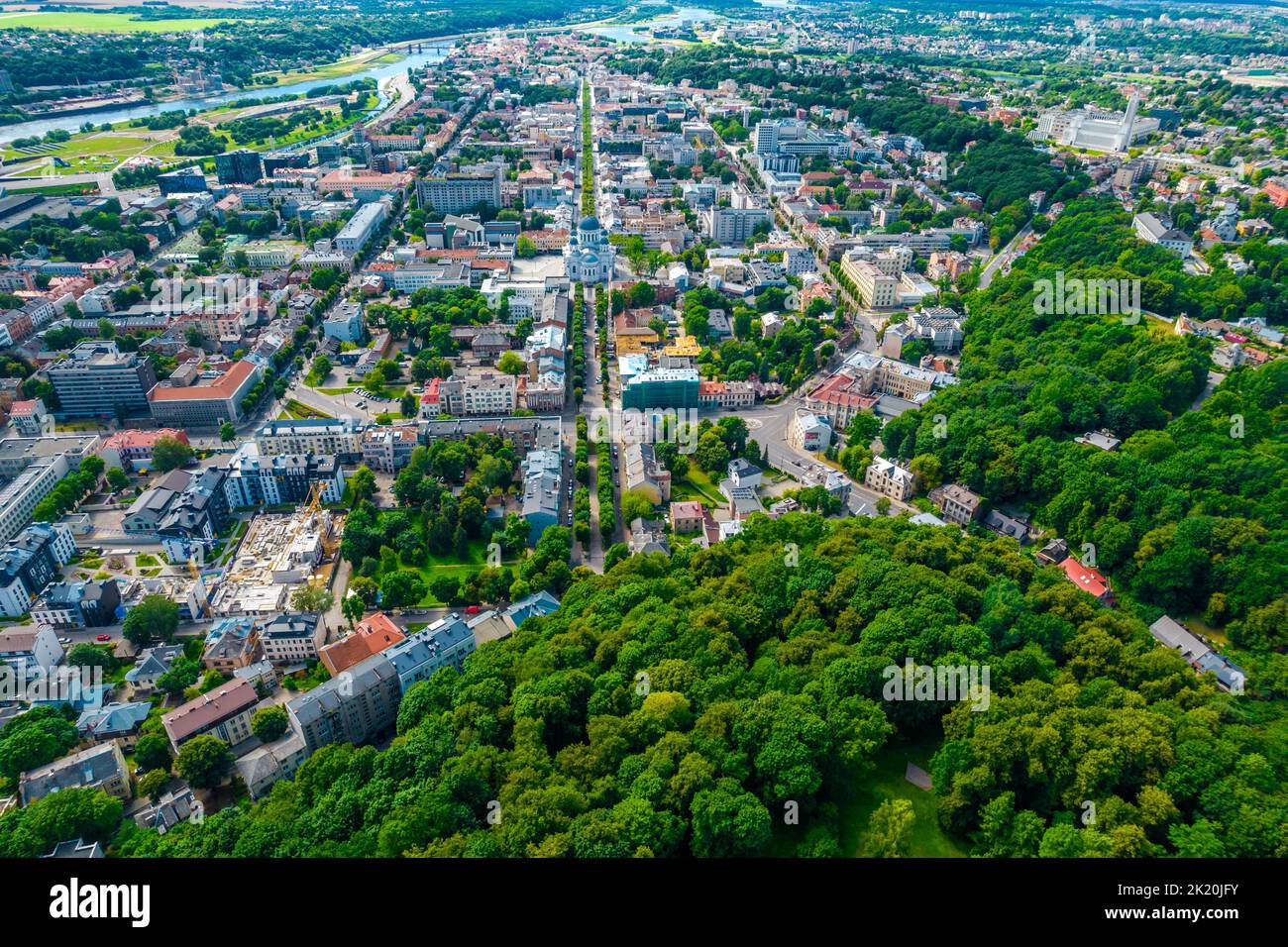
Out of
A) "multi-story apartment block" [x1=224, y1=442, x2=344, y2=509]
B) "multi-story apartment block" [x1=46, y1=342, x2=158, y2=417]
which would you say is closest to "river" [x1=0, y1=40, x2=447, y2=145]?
"multi-story apartment block" [x1=46, y1=342, x2=158, y2=417]

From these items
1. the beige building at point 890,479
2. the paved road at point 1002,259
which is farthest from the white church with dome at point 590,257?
the beige building at point 890,479

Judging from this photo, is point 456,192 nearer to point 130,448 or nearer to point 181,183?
point 181,183


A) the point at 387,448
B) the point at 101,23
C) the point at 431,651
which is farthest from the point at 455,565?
the point at 101,23

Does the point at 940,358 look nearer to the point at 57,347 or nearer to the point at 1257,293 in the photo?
the point at 1257,293

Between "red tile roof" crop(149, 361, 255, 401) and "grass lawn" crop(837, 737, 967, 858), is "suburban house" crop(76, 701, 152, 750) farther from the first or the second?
"grass lawn" crop(837, 737, 967, 858)

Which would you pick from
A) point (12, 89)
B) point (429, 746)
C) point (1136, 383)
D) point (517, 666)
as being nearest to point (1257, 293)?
point (1136, 383)

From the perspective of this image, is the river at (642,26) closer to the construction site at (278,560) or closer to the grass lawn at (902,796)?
the construction site at (278,560)
